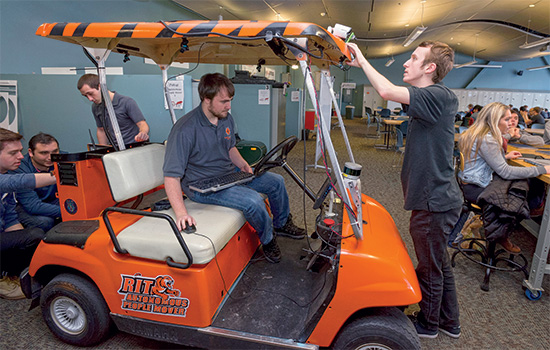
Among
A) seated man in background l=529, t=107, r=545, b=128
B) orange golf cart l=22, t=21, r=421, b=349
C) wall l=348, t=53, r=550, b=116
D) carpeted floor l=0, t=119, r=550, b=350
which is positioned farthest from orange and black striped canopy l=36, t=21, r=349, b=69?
wall l=348, t=53, r=550, b=116

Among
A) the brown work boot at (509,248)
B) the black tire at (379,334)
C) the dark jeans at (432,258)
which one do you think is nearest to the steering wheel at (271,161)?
the dark jeans at (432,258)

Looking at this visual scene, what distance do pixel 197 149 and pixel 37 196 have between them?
5.78ft

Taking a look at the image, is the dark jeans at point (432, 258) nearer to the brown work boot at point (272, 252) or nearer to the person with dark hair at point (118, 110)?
the brown work boot at point (272, 252)

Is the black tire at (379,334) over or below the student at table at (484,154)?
below

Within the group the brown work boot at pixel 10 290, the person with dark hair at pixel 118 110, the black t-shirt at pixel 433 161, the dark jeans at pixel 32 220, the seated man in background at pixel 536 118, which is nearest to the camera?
the black t-shirt at pixel 433 161

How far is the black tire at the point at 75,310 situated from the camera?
6.95ft

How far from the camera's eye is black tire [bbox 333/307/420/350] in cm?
174

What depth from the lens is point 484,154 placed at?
10.4 feet

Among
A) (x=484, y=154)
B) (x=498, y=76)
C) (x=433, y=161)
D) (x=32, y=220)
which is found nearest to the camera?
(x=433, y=161)

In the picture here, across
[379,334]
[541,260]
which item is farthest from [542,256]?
[379,334]

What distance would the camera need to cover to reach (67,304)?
2215 millimetres

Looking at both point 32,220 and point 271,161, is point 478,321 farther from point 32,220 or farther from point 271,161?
point 32,220

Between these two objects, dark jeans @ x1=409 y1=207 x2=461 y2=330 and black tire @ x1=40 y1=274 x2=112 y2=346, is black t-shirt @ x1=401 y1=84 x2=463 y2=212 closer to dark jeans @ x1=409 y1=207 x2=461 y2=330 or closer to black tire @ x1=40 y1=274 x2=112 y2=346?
dark jeans @ x1=409 y1=207 x2=461 y2=330

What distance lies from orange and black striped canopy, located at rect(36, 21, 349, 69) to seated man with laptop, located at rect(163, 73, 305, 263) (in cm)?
42
